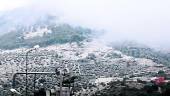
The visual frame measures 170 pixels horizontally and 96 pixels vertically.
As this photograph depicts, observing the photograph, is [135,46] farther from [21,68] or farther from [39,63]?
[21,68]

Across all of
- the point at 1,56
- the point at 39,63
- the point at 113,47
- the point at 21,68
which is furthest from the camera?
the point at 113,47

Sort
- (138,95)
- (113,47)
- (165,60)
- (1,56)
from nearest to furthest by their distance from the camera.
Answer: (138,95)
(1,56)
(165,60)
(113,47)

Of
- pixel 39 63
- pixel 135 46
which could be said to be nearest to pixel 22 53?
pixel 39 63

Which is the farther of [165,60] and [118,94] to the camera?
[165,60]

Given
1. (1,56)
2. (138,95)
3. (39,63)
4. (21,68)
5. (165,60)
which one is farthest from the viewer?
(165,60)

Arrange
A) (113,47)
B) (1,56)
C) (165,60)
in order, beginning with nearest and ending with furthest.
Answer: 1. (1,56)
2. (165,60)
3. (113,47)

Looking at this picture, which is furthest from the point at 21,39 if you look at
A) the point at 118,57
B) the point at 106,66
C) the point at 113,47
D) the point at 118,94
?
the point at 118,94

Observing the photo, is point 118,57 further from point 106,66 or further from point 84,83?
point 84,83

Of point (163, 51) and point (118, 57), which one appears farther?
point (163, 51)
